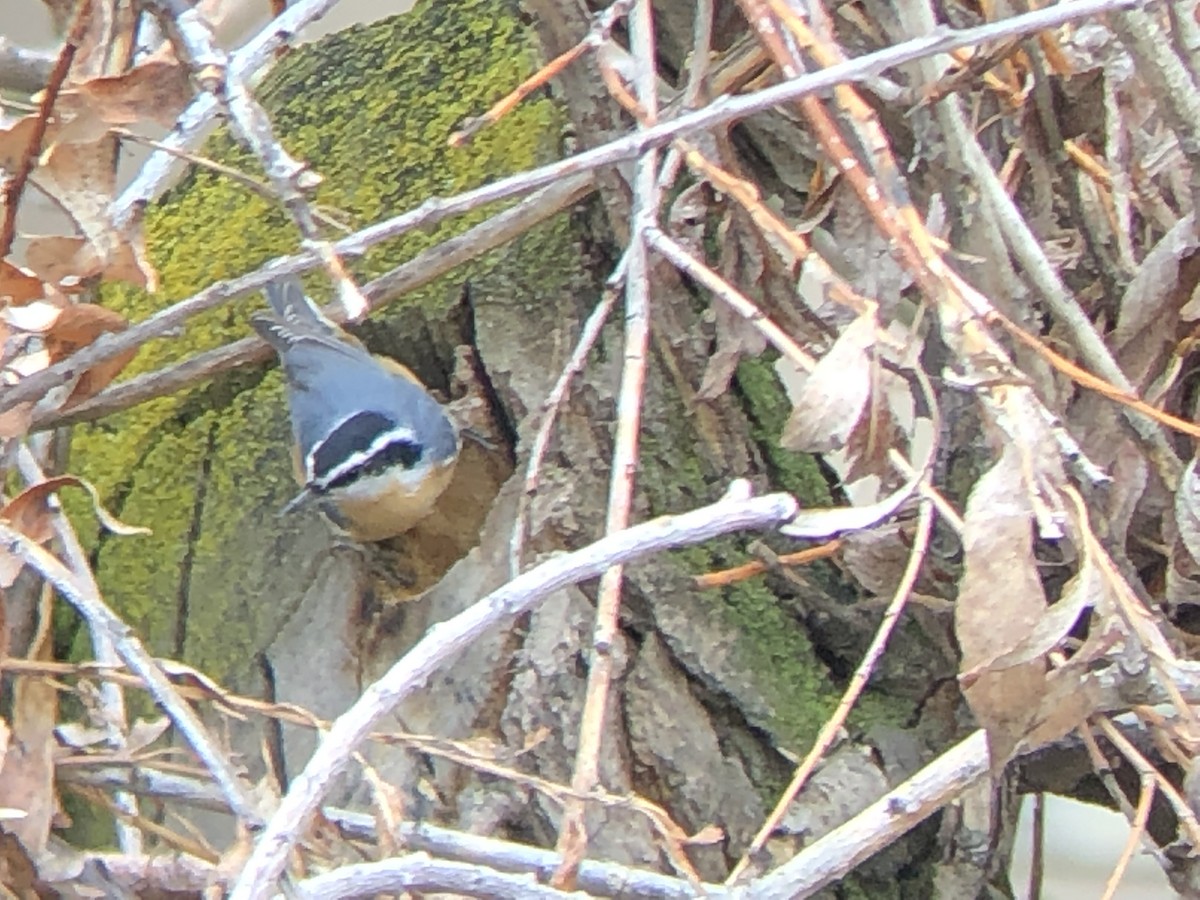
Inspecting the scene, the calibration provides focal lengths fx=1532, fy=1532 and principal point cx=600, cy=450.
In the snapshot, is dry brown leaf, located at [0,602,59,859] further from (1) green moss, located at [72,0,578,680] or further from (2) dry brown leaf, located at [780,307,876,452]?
(2) dry brown leaf, located at [780,307,876,452]

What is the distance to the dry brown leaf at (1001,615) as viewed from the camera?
1.94ft

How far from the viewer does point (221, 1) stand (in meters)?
0.95

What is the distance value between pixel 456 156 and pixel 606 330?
0.19m

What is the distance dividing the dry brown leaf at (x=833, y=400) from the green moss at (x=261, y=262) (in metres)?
0.45

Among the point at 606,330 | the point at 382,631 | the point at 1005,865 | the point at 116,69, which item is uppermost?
the point at 116,69

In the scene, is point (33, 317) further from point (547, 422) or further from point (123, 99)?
point (547, 422)

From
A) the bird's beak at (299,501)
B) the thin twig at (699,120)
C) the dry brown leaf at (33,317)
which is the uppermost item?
the dry brown leaf at (33,317)

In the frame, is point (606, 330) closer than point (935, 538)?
No

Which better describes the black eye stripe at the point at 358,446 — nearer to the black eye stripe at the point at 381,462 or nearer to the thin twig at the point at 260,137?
the black eye stripe at the point at 381,462

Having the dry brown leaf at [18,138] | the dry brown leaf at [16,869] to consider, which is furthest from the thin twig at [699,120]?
the dry brown leaf at [16,869]

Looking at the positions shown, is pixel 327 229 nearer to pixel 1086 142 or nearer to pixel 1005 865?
pixel 1086 142

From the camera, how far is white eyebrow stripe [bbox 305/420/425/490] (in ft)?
3.83

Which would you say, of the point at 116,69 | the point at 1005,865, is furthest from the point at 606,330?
the point at 1005,865

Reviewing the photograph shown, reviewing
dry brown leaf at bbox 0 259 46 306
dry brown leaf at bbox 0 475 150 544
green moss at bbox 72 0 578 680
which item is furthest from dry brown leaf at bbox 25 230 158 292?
green moss at bbox 72 0 578 680
